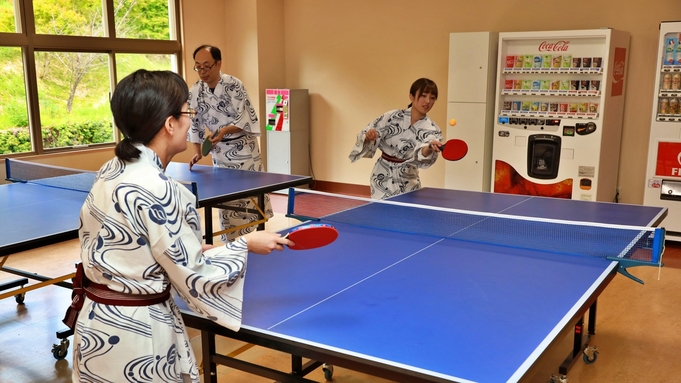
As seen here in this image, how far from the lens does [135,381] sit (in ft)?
5.99

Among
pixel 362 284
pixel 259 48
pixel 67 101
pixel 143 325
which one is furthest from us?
pixel 259 48

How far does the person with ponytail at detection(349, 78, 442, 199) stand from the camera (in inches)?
175

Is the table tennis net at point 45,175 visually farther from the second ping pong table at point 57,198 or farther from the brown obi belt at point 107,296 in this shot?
the brown obi belt at point 107,296

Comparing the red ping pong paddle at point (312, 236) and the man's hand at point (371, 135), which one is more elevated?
the man's hand at point (371, 135)

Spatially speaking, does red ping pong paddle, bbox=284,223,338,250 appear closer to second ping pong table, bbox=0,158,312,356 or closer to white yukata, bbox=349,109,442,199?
second ping pong table, bbox=0,158,312,356

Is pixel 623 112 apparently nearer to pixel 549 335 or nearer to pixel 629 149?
pixel 629 149

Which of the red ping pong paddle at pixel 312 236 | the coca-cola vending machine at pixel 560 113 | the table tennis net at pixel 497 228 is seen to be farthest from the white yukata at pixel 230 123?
the red ping pong paddle at pixel 312 236

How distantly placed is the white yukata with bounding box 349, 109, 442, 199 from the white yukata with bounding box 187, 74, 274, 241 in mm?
978

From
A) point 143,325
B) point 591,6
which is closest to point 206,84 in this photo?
point 143,325

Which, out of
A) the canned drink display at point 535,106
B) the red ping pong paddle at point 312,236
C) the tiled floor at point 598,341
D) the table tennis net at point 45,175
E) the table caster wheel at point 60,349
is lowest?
the tiled floor at point 598,341

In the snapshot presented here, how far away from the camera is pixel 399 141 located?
4547 mm

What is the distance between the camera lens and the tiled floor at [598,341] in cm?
349

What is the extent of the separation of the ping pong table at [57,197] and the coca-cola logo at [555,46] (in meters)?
3.21

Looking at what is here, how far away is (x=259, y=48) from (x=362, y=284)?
663 centimetres
